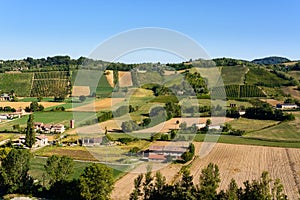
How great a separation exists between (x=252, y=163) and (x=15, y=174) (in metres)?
18.4

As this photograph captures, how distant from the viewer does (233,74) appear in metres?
84.2

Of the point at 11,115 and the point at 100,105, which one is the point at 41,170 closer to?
the point at 11,115

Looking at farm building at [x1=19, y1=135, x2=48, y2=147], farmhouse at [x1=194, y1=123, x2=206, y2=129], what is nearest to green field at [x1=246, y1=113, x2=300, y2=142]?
farmhouse at [x1=194, y1=123, x2=206, y2=129]

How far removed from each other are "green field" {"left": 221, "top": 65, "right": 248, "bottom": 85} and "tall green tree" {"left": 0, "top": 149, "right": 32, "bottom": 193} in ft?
201

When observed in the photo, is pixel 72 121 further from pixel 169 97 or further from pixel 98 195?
pixel 98 195

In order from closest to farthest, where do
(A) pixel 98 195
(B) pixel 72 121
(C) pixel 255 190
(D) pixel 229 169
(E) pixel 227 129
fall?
(C) pixel 255 190
(A) pixel 98 195
(D) pixel 229 169
(E) pixel 227 129
(B) pixel 72 121

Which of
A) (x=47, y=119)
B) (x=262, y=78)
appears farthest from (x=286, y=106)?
(x=47, y=119)

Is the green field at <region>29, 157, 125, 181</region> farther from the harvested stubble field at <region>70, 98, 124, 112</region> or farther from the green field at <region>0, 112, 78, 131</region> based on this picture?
the harvested stubble field at <region>70, 98, 124, 112</region>

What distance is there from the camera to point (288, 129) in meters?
42.3

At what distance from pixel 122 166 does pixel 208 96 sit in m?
37.0

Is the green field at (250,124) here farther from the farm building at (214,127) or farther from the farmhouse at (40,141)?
the farmhouse at (40,141)

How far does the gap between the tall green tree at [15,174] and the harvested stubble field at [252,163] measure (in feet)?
36.8

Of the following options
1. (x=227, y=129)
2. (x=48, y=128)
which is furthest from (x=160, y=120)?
A: (x=48, y=128)

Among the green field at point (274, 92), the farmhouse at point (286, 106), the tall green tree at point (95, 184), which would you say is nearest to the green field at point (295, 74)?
the green field at point (274, 92)
